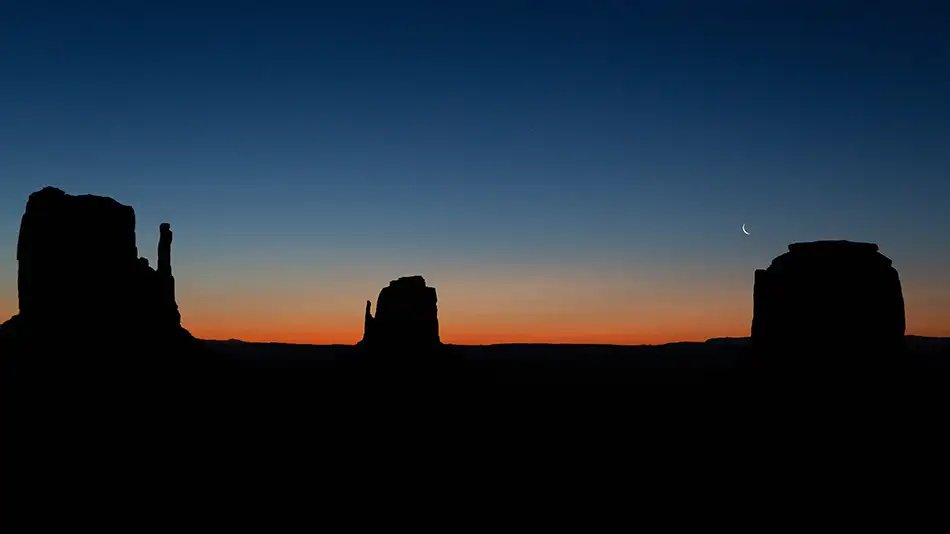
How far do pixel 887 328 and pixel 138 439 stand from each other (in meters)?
28.8

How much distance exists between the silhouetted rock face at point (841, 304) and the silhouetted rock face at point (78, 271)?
95.5 ft

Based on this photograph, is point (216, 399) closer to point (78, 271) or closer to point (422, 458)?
point (78, 271)

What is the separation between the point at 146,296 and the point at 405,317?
24.6 meters

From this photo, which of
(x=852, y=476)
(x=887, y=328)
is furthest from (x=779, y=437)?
(x=887, y=328)

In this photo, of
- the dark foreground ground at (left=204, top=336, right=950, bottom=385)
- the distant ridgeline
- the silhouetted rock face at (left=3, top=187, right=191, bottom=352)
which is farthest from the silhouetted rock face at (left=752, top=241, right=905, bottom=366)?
the silhouetted rock face at (left=3, top=187, right=191, bottom=352)

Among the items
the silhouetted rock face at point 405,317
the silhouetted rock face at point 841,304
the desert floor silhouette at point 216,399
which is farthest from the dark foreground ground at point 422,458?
the silhouetted rock face at point 405,317

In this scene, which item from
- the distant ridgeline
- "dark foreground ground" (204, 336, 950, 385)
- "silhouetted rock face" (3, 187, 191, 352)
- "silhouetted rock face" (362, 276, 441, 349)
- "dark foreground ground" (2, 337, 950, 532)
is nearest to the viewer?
"dark foreground ground" (2, 337, 950, 532)

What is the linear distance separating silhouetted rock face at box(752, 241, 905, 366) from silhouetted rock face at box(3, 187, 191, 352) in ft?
95.5

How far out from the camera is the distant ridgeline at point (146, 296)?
24.1 m

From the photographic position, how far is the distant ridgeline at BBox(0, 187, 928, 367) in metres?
24.1

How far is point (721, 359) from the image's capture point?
117 m

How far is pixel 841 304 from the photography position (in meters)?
24.0

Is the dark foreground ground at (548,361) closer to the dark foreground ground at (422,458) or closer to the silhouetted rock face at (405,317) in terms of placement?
the silhouetted rock face at (405,317)

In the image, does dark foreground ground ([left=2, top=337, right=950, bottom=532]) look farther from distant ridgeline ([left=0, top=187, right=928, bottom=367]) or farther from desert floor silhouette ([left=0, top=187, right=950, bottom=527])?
distant ridgeline ([left=0, top=187, right=928, bottom=367])
